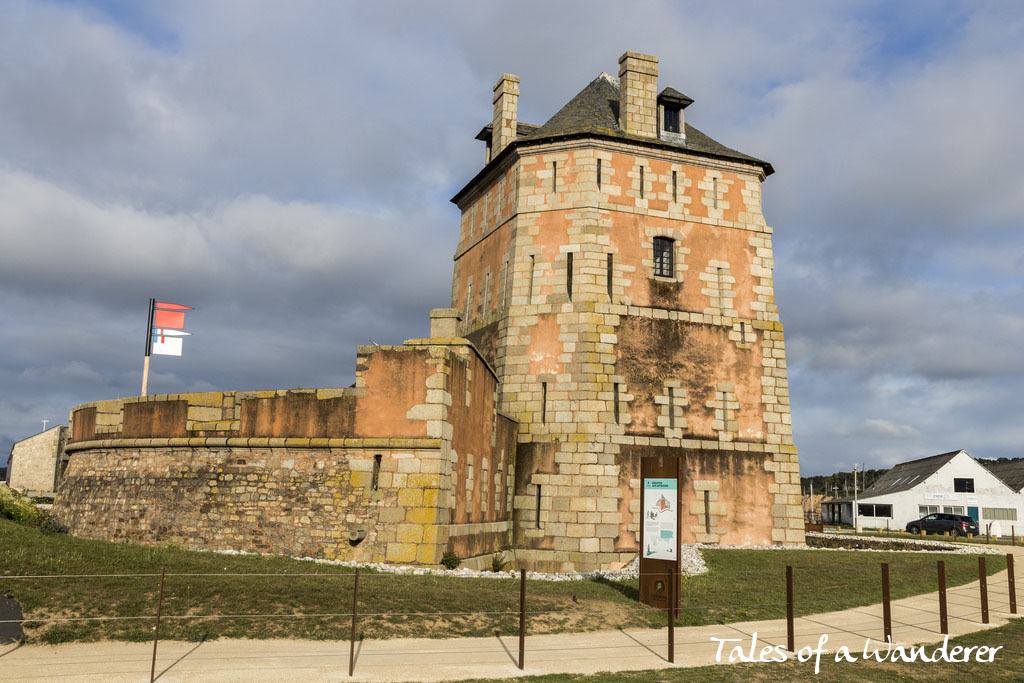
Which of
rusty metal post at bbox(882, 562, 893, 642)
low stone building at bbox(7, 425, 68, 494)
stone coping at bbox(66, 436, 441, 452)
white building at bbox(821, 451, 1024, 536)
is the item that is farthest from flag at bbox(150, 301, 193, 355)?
white building at bbox(821, 451, 1024, 536)

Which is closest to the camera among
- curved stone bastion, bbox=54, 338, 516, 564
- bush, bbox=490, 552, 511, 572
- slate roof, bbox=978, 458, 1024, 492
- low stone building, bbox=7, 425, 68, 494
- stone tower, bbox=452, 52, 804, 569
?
curved stone bastion, bbox=54, 338, 516, 564

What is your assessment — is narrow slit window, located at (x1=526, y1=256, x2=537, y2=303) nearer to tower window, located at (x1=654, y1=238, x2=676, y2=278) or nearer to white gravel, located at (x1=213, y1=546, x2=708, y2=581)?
tower window, located at (x1=654, y1=238, x2=676, y2=278)

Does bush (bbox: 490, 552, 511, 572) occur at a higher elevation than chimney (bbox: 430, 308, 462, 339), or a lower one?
lower

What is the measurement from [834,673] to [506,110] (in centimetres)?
2308

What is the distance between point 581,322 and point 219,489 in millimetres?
11849

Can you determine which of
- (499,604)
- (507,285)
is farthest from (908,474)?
(499,604)

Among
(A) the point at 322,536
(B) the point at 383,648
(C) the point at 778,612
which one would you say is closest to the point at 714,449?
(C) the point at 778,612

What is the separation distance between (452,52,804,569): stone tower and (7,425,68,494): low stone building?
109 ft

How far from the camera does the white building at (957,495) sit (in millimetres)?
51531

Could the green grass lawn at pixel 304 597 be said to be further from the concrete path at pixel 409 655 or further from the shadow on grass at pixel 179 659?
the concrete path at pixel 409 655

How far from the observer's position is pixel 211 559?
50.0ft

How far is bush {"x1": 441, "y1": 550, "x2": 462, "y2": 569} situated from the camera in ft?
54.4

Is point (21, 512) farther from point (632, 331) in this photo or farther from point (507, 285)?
point (632, 331)

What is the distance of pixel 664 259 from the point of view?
2608cm
